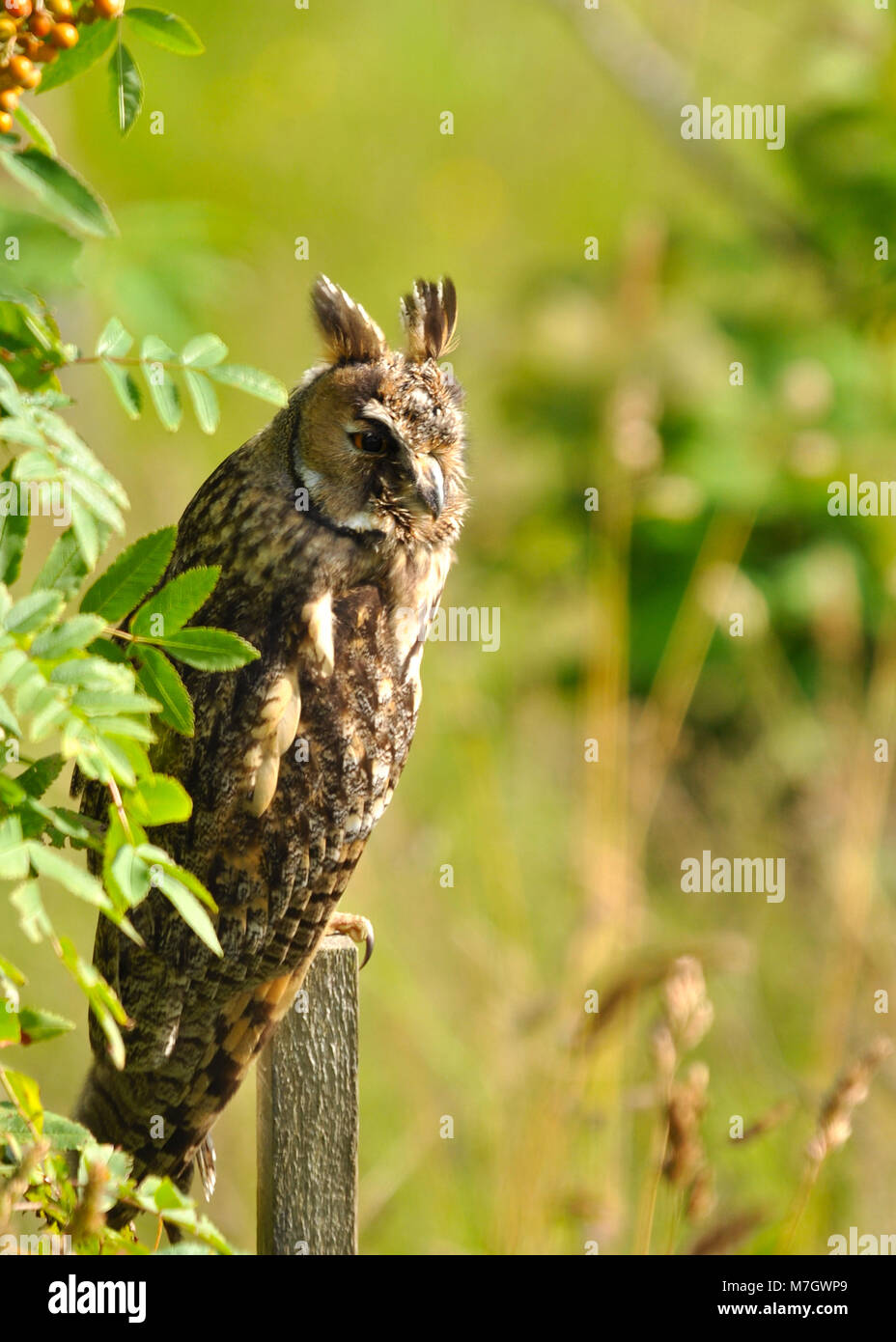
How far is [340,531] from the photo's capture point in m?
2.22

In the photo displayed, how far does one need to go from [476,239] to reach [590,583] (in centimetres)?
373

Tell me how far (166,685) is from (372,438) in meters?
0.98

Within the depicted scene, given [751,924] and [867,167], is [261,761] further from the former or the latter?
[867,167]

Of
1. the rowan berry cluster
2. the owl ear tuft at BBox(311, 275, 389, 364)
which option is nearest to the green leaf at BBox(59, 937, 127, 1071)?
the rowan berry cluster

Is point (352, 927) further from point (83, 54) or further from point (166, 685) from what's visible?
point (83, 54)

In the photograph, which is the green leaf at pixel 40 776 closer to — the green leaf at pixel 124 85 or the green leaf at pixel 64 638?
the green leaf at pixel 64 638

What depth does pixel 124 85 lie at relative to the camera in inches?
55.9

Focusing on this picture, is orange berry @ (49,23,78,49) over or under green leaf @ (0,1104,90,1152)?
over

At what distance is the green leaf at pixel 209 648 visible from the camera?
1.32 m

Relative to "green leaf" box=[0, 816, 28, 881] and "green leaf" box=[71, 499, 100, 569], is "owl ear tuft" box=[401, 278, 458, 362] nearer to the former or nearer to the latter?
"green leaf" box=[71, 499, 100, 569]

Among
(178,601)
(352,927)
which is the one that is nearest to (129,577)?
(178,601)

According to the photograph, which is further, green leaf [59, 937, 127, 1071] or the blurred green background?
the blurred green background

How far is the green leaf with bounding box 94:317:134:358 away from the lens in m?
Result: 1.41

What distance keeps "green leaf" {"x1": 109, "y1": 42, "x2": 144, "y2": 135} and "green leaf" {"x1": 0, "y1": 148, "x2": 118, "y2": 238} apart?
0.26ft
